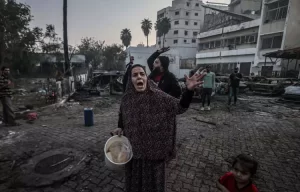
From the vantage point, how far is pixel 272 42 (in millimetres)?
24141

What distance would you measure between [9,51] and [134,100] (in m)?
20.8

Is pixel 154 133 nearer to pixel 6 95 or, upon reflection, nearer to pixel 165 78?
pixel 165 78

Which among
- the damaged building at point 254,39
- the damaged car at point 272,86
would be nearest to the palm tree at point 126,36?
the damaged building at point 254,39

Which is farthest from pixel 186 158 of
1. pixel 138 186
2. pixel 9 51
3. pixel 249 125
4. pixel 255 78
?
pixel 9 51

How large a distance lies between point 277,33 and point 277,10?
10.2 ft

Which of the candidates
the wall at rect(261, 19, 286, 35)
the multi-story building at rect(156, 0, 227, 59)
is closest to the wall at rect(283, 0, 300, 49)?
the wall at rect(261, 19, 286, 35)

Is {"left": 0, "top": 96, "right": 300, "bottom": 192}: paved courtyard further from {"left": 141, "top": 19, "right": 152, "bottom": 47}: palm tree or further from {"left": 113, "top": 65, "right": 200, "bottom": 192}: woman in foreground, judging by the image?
{"left": 141, "top": 19, "right": 152, "bottom": 47}: palm tree

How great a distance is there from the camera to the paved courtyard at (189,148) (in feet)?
10.0

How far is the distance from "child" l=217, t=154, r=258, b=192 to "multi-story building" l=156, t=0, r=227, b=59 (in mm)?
56603

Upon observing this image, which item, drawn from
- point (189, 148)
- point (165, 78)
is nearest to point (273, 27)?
point (189, 148)

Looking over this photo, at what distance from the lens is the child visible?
72.4 inches

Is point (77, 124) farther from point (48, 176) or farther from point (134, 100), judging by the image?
point (134, 100)

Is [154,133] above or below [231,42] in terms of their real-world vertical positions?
below

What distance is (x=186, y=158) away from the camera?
391cm
